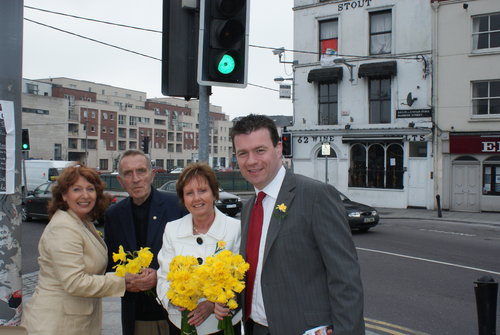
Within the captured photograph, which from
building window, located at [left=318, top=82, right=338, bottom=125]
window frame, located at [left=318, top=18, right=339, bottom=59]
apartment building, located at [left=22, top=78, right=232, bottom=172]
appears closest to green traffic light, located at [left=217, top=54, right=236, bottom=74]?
building window, located at [left=318, top=82, right=338, bottom=125]

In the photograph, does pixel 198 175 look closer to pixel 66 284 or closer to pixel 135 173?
pixel 135 173

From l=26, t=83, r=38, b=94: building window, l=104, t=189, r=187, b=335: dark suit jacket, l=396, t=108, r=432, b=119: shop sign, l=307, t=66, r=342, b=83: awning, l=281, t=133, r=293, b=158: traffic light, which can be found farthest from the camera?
l=26, t=83, r=38, b=94: building window

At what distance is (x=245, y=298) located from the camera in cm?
271

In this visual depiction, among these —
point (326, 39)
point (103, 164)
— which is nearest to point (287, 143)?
point (326, 39)

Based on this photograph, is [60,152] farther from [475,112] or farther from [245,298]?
[245,298]

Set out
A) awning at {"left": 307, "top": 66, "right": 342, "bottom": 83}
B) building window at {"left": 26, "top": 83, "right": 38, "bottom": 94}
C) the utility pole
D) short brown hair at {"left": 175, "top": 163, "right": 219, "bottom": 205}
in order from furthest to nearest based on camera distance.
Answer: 1. building window at {"left": 26, "top": 83, "right": 38, "bottom": 94}
2. awning at {"left": 307, "top": 66, "right": 342, "bottom": 83}
3. short brown hair at {"left": 175, "top": 163, "right": 219, "bottom": 205}
4. the utility pole

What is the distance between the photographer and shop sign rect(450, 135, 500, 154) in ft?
62.2

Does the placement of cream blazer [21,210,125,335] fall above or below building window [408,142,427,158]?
below

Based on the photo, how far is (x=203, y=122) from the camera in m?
3.52

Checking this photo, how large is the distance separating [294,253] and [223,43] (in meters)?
1.94

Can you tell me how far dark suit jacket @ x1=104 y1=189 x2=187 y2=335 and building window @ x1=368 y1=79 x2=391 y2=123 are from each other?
65.0 feet

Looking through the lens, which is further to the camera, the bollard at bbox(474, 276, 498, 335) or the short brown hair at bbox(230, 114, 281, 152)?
the bollard at bbox(474, 276, 498, 335)

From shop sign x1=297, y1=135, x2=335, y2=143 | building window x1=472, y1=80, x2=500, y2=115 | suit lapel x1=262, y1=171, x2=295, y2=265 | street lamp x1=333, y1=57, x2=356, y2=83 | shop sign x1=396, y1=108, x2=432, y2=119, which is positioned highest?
street lamp x1=333, y1=57, x2=356, y2=83

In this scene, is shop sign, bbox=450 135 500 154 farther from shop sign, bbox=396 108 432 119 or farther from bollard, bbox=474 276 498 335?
bollard, bbox=474 276 498 335
